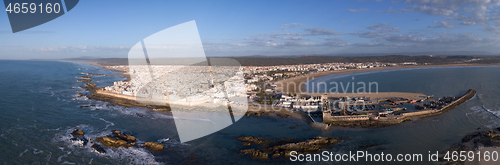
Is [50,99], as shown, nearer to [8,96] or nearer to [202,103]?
[8,96]

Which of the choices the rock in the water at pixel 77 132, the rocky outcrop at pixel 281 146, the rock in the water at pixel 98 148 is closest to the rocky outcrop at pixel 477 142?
the rocky outcrop at pixel 281 146

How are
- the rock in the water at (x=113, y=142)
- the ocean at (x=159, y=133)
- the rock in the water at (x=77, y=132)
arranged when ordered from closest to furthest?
the ocean at (x=159, y=133)
the rock in the water at (x=113, y=142)
the rock in the water at (x=77, y=132)

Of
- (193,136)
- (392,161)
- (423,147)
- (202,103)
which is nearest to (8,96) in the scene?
(202,103)

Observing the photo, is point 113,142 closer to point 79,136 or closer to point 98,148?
point 98,148

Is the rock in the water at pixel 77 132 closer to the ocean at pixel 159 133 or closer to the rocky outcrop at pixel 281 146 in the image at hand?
the ocean at pixel 159 133

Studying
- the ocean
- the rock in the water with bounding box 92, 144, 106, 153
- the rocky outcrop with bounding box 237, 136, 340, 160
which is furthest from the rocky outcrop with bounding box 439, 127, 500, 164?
the rock in the water with bounding box 92, 144, 106, 153

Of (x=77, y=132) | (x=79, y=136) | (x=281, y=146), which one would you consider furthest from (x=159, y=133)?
(x=281, y=146)

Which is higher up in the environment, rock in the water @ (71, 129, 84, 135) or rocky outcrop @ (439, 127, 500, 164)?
rock in the water @ (71, 129, 84, 135)

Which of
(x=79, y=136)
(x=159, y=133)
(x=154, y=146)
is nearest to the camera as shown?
(x=154, y=146)

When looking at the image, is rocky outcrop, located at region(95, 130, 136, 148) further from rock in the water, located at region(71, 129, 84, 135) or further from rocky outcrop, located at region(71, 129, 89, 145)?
rock in the water, located at region(71, 129, 84, 135)

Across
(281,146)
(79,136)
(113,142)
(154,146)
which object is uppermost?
(79,136)

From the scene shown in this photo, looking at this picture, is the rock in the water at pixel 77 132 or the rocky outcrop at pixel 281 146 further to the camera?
the rock in the water at pixel 77 132

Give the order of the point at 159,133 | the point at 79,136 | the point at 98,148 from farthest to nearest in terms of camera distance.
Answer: the point at 159,133, the point at 79,136, the point at 98,148
